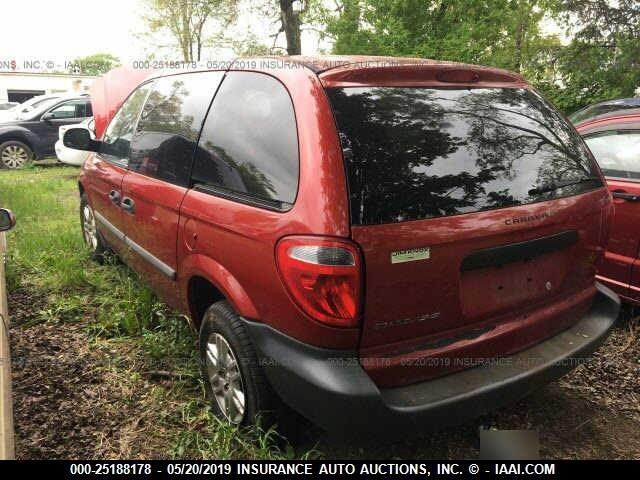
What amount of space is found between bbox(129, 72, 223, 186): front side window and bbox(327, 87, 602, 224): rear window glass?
3.19 feet

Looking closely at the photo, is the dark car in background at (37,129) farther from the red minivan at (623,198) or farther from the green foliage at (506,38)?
the red minivan at (623,198)

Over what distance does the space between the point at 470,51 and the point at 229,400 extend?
8418 mm

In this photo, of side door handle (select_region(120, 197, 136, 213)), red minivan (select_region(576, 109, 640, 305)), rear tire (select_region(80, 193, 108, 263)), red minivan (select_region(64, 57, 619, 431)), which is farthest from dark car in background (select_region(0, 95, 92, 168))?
red minivan (select_region(576, 109, 640, 305))

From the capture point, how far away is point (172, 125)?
9.37 feet

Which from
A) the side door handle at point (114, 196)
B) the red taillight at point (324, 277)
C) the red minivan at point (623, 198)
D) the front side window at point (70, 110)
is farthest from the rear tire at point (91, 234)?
the front side window at point (70, 110)

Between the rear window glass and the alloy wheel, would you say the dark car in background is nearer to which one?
the alloy wheel

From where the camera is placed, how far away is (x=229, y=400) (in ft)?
7.76

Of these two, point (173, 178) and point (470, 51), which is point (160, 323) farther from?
point (470, 51)

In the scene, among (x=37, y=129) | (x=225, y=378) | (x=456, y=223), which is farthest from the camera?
(x=37, y=129)

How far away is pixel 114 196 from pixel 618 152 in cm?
357

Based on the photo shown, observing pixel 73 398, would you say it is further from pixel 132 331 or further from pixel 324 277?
pixel 324 277

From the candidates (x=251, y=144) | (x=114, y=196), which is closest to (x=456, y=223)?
(x=251, y=144)

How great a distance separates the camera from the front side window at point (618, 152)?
340 cm

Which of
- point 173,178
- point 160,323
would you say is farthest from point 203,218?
point 160,323
